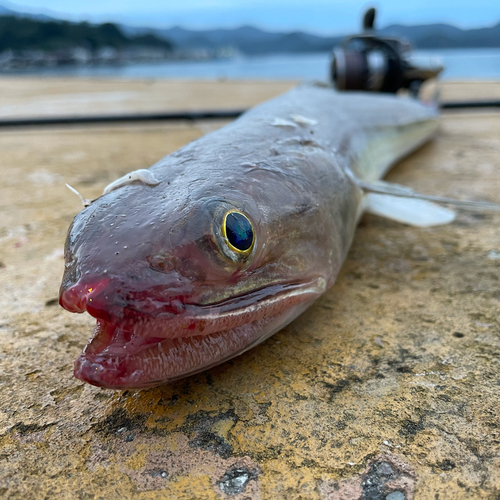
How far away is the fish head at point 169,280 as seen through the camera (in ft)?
3.22

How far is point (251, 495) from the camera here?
89 cm

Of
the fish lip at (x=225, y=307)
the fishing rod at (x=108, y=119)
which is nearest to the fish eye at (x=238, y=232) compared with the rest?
the fish lip at (x=225, y=307)

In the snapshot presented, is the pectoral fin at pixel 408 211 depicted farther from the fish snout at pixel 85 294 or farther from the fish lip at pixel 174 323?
the fish snout at pixel 85 294

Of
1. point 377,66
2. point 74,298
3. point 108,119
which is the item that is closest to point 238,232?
point 74,298

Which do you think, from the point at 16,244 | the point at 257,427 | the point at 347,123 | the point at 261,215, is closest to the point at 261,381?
the point at 257,427

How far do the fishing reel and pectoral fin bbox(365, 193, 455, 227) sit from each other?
2858 mm

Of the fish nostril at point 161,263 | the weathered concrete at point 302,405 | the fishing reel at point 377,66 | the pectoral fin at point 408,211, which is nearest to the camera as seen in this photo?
the weathered concrete at point 302,405

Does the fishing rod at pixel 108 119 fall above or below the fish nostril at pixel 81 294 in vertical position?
above

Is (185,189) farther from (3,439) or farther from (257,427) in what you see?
(3,439)

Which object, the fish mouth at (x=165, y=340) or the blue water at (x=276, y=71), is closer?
the fish mouth at (x=165, y=340)

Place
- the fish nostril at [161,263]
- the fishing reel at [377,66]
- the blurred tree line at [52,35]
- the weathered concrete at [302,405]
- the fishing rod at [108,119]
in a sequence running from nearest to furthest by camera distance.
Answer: the weathered concrete at [302,405]
the fish nostril at [161,263]
the fishing reel at [377,66]
the fishing rod at [108,119]
the blurred tree line at [52,35]

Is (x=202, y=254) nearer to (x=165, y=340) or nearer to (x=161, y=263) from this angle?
(x=161, y=263)

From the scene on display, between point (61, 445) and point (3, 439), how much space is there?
15 cm

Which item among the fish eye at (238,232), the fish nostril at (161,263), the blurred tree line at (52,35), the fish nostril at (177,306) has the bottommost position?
the fish nostril at (177,306)
